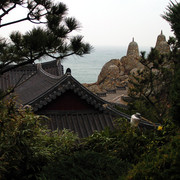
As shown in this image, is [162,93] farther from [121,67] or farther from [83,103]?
[121,67]

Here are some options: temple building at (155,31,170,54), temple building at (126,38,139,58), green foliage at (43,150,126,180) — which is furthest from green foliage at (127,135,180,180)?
temple building at (126,38,139,58)

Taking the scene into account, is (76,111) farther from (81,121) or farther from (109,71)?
(109,71)

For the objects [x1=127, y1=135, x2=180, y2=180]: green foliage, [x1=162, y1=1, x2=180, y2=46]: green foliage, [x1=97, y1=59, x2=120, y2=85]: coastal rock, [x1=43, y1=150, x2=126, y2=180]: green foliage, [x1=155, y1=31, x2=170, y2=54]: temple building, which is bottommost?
[x1=43, y1=150, x2=126, y2=180]: green foliage

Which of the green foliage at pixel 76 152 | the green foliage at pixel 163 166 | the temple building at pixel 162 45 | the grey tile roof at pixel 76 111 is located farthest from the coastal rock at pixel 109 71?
the green foliage at pixel 163 166

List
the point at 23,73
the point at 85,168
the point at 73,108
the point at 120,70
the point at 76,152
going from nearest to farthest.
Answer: the point at 85,168 → the point at 76,152 → the point at 73,108 → the point at 23,73 → the point at 120,70

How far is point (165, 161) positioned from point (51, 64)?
11906 millimetres

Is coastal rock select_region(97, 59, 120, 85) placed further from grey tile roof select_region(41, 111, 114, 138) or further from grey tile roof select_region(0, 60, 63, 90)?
grey tile roof select_region(41, 111, 114, 138)

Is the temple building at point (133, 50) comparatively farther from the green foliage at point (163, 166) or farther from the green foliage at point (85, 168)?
the green foliage at point (163, 166)

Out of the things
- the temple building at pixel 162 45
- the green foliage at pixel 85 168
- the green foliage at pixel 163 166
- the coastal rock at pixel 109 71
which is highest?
the temple building at pixel 162 45

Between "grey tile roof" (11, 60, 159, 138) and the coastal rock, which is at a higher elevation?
the coastal rock

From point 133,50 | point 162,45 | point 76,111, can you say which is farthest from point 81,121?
point 133,50

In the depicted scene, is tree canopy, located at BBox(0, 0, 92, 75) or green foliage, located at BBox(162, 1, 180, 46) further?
tree canopy, located at BBox(0, 0, 92, 75)

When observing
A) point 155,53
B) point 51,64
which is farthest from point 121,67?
point 51,64

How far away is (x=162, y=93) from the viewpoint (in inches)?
870
